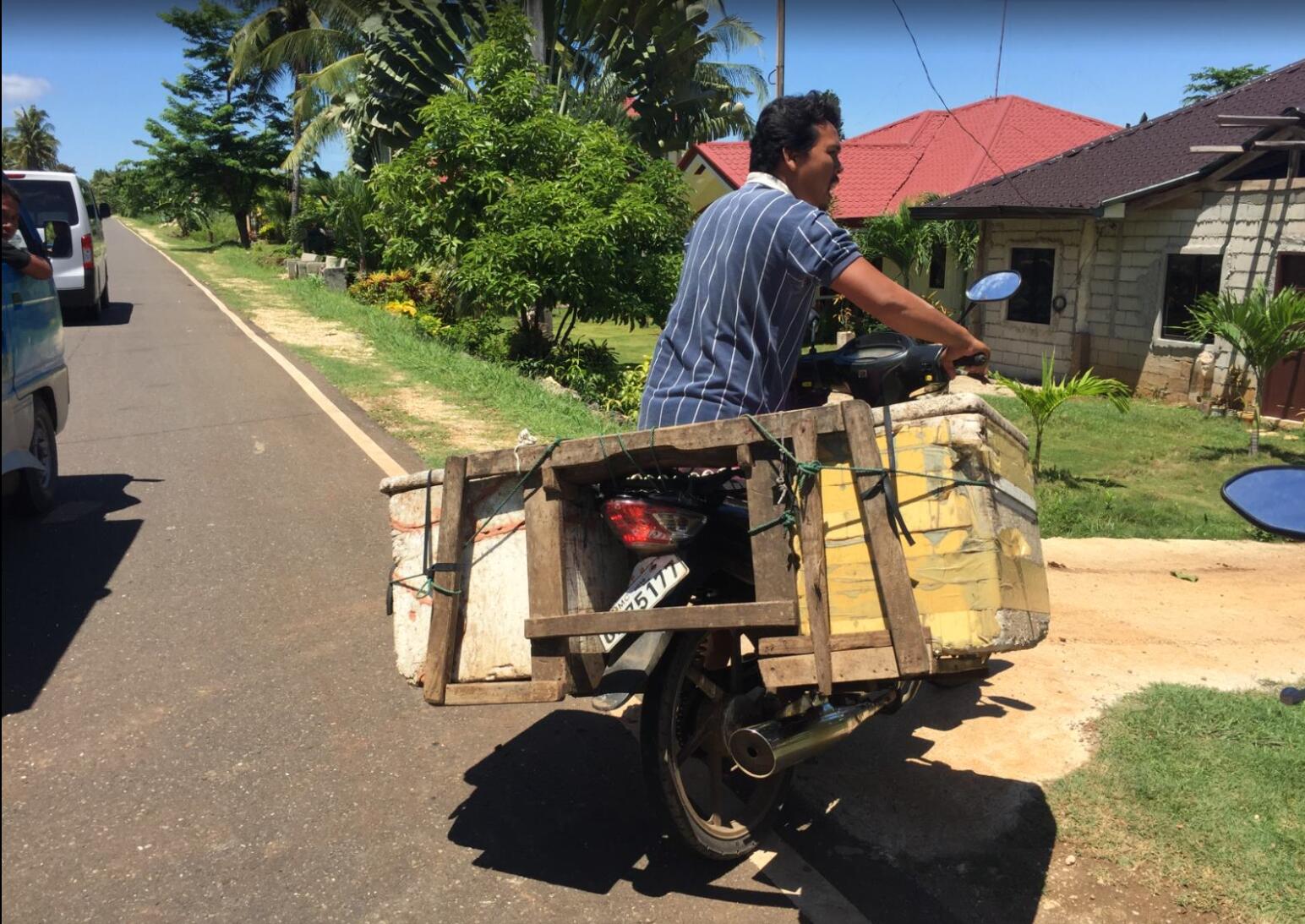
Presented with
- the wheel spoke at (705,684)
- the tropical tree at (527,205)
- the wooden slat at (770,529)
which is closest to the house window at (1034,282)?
the tropical tree at (527,205)

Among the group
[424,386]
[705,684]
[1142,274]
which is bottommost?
[424,386]

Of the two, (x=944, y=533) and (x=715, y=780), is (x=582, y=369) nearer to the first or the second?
(x=715, y=780)

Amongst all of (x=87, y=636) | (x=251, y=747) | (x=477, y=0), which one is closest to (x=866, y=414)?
(x=251, y=747)

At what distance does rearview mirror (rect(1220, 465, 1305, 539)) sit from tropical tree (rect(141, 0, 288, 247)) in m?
37.1

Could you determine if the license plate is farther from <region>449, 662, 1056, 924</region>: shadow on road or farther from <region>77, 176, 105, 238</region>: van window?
<region>77, 176, 105, 238</region>: van window

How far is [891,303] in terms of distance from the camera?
3.20 m

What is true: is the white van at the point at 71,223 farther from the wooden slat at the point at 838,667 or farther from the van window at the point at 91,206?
the wooden slat at the point at 838,667

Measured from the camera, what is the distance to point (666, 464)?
11.1ft

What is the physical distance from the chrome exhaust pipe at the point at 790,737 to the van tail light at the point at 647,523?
0.64 m

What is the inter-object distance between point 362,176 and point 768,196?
76.4 ft

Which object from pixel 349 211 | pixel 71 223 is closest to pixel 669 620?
pixel 71 223

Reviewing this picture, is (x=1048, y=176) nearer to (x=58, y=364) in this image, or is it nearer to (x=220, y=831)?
(x=58, y=364)

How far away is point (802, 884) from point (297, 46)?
29.1 m

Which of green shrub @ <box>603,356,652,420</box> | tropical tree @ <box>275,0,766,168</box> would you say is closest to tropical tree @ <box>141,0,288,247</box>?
tropical tree @ <box>275,0,766,168</box>
